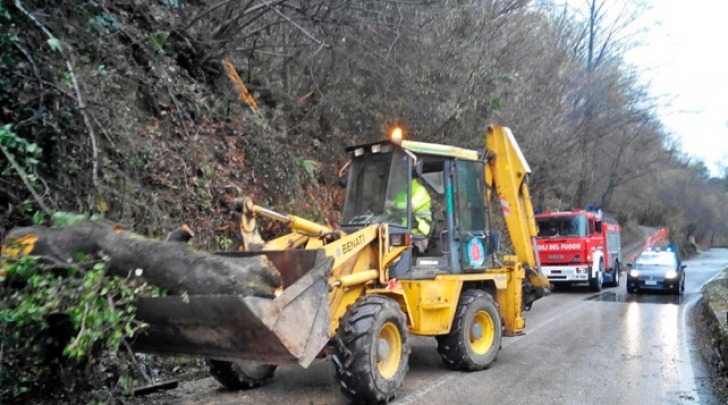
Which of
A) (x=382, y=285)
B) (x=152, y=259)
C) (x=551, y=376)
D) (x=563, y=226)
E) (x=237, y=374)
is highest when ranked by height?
(x=563, y=226)

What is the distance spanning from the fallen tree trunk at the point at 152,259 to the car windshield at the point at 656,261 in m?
17.4

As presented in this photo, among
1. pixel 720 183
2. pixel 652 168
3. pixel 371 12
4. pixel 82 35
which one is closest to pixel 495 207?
pixel 371 12

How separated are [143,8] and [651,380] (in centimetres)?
941

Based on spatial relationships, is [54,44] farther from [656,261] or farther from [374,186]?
[656,261]

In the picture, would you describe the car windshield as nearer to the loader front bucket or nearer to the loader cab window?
the loader cab window

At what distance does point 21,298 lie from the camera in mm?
3963

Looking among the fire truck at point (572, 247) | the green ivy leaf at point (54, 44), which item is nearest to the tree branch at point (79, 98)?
the green ivy leaf at point (54, 44)

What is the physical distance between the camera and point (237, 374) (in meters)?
6.36

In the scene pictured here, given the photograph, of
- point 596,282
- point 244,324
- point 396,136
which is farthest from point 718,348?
point 596,282

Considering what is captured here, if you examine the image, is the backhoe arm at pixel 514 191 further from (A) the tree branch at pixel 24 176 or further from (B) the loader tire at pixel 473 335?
(A) the tree branch at pixel 24 176

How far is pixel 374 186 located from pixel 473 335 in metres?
2.36

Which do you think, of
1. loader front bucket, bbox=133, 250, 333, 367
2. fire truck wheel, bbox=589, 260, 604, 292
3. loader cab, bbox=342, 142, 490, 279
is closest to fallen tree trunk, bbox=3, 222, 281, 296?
loader front bucket, bbox=133, 250, 333, 367

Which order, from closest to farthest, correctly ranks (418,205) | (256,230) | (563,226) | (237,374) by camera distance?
(237,374), (256,230), (418,205), (563,226)

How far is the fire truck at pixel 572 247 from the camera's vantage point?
19.0 metres
